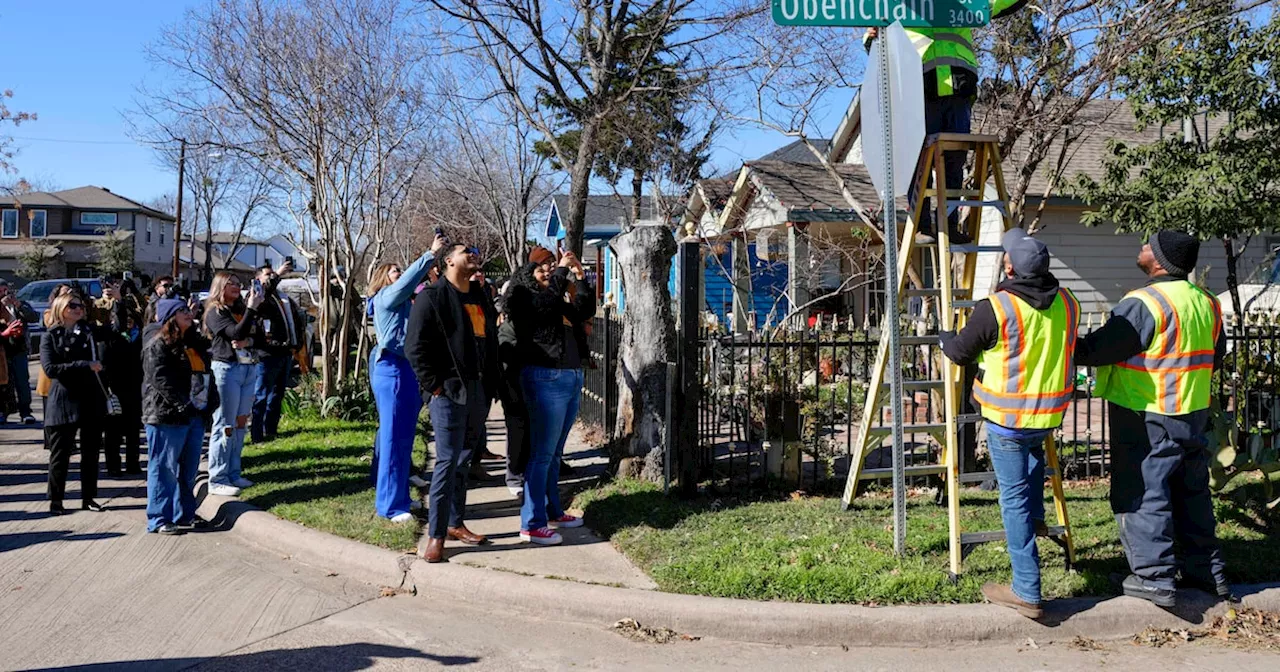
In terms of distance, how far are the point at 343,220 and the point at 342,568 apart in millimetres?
6556

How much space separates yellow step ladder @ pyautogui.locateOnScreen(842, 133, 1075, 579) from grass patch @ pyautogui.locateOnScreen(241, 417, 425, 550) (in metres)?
3.06

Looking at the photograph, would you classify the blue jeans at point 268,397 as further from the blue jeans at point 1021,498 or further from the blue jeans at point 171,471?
the blue jeans at point 1021,498

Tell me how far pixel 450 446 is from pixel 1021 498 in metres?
3.09

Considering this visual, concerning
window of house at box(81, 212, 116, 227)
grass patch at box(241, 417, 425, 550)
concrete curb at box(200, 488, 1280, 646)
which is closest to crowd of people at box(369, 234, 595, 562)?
grass patch at box(241, 417, 425, 550)

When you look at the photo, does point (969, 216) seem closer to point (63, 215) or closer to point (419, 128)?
point (419, 128)

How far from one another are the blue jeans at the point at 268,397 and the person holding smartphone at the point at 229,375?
4.84 feet

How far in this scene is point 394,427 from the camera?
6551mm

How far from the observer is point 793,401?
7570 millimetres

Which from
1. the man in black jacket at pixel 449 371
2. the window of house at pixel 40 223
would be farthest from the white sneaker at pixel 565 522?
the window of house at pixel 40 223

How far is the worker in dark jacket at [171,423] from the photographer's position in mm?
6715

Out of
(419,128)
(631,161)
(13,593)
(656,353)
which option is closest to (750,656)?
(656,353)

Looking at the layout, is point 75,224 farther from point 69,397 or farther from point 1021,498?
point 1021,498

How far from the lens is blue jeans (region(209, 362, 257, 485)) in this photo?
7652 millimetres

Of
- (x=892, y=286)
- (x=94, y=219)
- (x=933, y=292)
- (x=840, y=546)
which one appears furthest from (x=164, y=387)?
(x=94, y=219)
